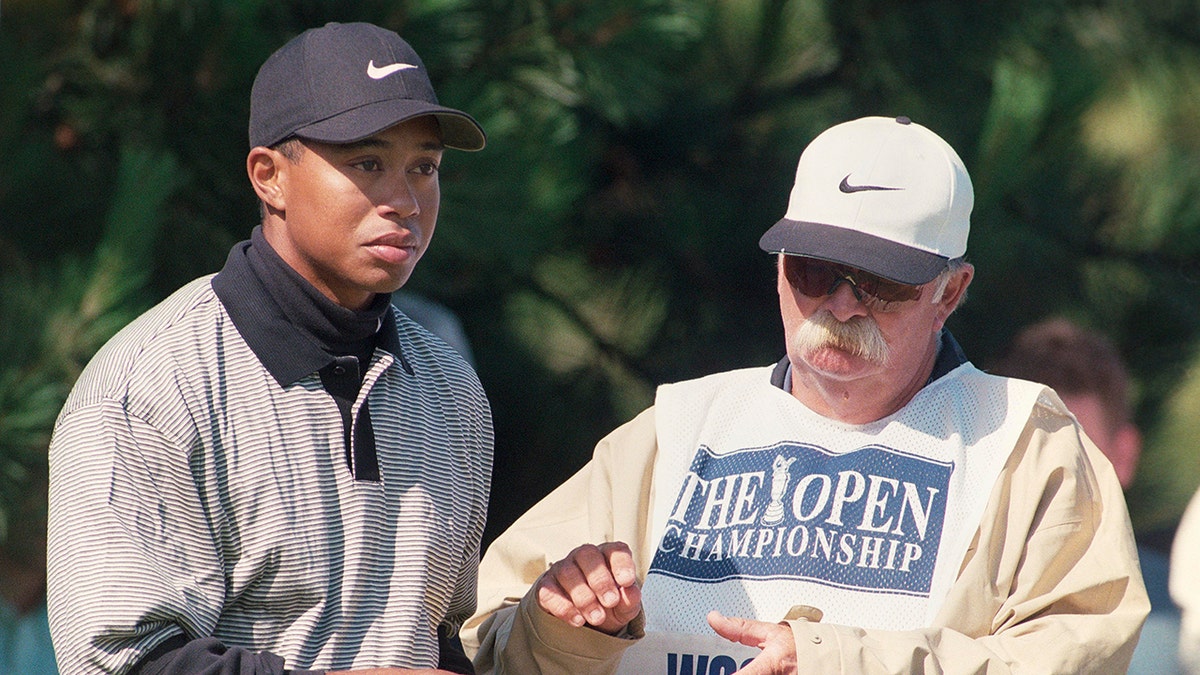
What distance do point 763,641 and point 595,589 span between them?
26 centimetres

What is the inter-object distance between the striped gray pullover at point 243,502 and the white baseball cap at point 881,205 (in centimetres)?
68

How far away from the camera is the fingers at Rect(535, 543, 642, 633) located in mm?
2152

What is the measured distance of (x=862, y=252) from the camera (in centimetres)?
239

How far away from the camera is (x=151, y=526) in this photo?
179 cm

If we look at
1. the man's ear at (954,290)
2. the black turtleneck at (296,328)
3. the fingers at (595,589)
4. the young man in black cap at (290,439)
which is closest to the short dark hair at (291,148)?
the young man in black cap at (290,439)

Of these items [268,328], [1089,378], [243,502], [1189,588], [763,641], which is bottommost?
[1189,588]

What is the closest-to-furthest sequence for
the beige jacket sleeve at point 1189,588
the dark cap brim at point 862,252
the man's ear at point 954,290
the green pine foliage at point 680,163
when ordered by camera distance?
the dark cap brim at point 862,252 < the man's ear at point 954,290 < the green pine foliage at point 680,163 < the beige jacket sleeve at point 1189,588

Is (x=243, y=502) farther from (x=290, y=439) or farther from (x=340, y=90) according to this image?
(x=340, y=90)

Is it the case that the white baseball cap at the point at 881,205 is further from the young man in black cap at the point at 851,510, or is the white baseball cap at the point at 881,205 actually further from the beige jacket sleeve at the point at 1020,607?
the beige jacket sleeve at the point at 1020,607

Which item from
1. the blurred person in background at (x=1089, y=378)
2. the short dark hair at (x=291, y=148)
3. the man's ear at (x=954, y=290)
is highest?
the short dark hair at (x=291, y=148)

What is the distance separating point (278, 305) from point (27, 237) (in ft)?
5.33

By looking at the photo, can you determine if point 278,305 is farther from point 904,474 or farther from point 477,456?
point 904,474

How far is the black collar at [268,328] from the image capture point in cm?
193

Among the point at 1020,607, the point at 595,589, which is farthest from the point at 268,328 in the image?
the point at 1020,607
